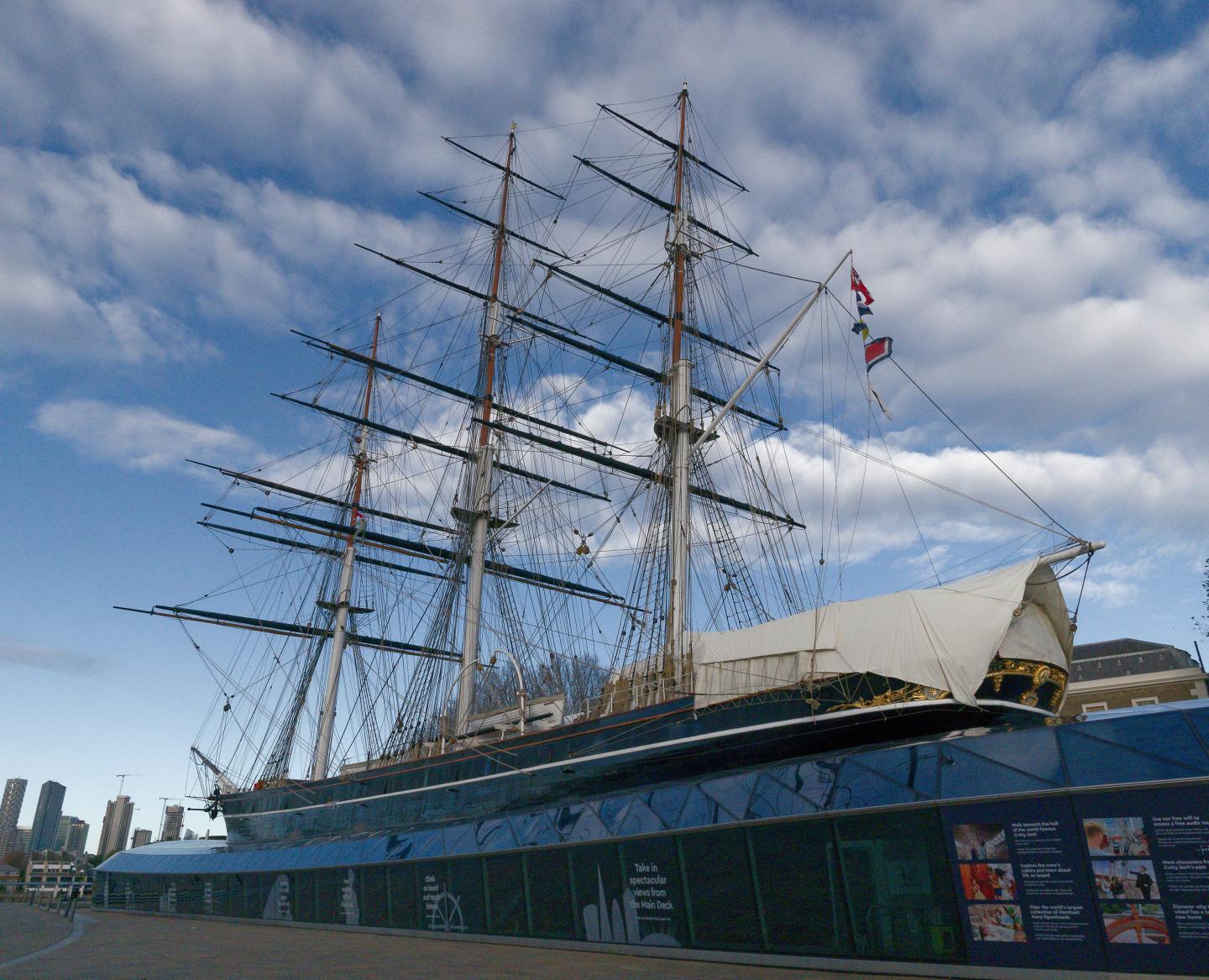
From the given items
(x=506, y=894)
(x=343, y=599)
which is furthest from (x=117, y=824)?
(x=506, y=894)

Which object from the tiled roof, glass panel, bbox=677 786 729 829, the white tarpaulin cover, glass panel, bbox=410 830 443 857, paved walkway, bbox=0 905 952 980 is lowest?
paved walkway, bbox=0 905 952 980

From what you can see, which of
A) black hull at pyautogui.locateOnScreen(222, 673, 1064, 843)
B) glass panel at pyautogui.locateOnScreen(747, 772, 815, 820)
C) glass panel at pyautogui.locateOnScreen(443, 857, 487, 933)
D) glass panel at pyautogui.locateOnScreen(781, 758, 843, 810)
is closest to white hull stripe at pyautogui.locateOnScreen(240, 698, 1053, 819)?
black hull at pyautogui.locateOnScreen(222, 673, 1064, 843)

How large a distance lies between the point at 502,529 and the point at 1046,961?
23754mm

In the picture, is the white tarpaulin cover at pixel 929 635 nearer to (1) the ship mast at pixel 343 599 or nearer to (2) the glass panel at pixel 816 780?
(2) the glass panel at pixel 816 780

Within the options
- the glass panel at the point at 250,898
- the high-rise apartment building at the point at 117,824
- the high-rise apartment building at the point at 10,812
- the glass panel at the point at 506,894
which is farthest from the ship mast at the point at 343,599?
the high-rise apartment building at the point at 10,812

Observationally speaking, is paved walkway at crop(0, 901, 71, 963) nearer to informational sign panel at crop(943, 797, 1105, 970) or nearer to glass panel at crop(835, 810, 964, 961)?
glass panel at crop(835, 810, 964, 961)

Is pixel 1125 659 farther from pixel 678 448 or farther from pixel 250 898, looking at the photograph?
pixel 250 898

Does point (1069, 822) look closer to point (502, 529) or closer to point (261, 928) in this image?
point (261, 928)

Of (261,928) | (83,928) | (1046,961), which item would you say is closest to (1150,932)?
(1046,961)

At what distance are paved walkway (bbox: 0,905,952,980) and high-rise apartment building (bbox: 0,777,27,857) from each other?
18221 cm

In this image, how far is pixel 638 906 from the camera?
13.4 m

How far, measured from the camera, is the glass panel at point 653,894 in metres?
12.9

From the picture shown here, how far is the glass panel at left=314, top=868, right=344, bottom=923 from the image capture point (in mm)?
20391

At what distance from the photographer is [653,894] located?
13242 mm
